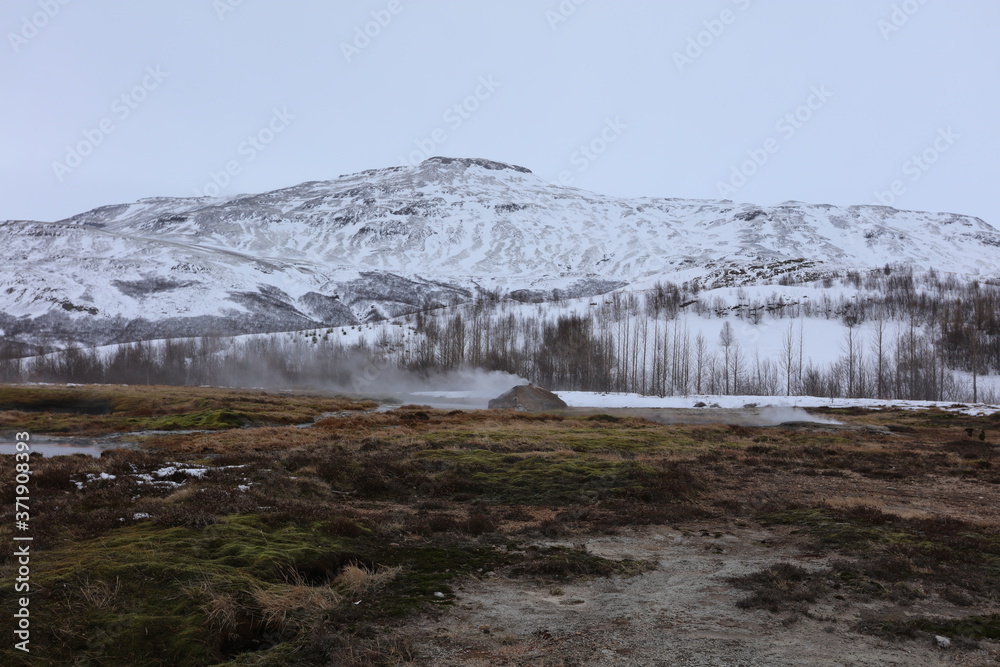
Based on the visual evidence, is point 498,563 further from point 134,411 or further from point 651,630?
point 134,411

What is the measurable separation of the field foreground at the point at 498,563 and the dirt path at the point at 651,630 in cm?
4

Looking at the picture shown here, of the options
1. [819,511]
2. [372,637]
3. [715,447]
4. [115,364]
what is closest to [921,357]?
[715,447]

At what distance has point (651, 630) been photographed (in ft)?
24.0

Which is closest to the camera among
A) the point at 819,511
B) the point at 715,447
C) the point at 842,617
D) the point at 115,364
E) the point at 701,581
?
the point at 842,617

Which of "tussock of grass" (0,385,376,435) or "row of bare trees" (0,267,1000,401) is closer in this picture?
"tussock of grass" (0,385,376,435)

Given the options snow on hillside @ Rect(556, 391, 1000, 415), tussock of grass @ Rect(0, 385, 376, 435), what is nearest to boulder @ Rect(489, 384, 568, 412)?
snow on hillside @ Rect(556, 391, 1000, 415)

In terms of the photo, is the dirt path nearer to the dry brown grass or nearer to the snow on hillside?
the dry brown grass

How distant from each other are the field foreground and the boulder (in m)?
33.6

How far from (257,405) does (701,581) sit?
50.6 meters

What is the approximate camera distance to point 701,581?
9.39 m

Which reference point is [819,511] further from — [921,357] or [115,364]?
[115,364]

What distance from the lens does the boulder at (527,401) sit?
55.4 metres

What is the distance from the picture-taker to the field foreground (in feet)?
21.8

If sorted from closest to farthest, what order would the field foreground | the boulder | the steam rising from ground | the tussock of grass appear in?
1. the field foreground
2. the tussock of grass
3. the boulder
4. the steam rising from ground
